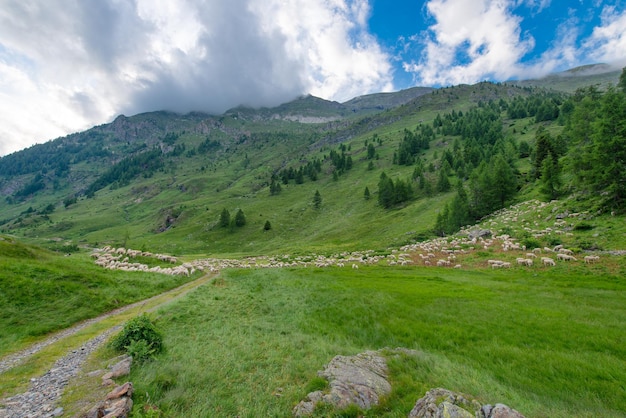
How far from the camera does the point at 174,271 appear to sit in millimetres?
34750

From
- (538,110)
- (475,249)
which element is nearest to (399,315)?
(475,249)

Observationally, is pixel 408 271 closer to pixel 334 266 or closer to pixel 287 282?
pixel 334 266

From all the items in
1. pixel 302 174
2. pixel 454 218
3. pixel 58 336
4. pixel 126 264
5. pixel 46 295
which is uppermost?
pixel 302 174

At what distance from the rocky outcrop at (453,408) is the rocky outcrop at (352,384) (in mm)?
1418

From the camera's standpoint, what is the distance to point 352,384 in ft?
26.9

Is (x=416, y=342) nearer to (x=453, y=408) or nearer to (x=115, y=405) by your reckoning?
(x=453, y=408)

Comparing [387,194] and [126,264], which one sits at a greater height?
[387,194]

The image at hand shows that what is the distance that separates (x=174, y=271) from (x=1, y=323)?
19990 mm

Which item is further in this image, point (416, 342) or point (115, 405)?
point (416, 342)

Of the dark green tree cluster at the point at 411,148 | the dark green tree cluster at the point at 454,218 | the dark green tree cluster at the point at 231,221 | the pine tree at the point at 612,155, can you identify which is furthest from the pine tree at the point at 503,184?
the dark green tree cluster at the point at 411,148

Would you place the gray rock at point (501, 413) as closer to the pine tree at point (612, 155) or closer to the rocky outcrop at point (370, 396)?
the rocky outcrop at point (370, 396)

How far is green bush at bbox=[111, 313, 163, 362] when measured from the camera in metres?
10.9

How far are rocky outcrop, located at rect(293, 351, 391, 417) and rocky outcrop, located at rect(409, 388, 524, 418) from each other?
1.42 meters

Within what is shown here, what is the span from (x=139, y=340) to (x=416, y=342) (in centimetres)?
1281
